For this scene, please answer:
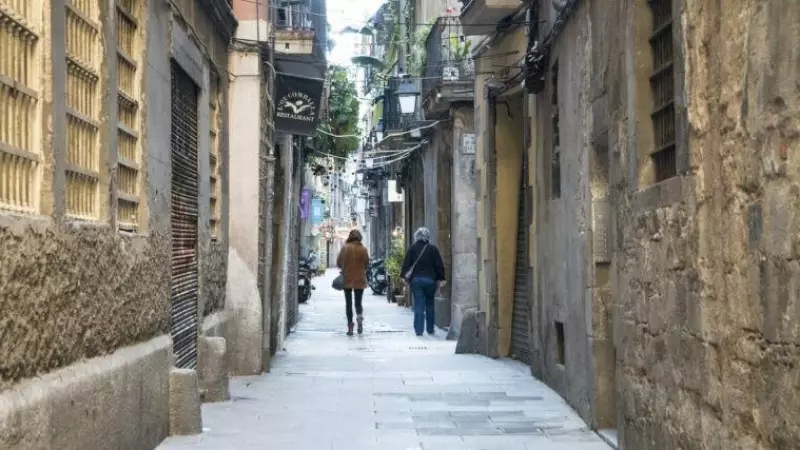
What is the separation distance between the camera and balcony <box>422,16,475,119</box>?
19.9 m

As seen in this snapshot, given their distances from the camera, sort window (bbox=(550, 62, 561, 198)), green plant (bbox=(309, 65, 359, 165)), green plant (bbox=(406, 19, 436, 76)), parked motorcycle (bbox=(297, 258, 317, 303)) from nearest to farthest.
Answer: window (bbox=(550, 62, 561, 198))
green plant (bbox=(406, 19, 436, 76))
green plant (bbox=(309, 65, 359, 165))
parked motorcycle (bbox=(297, 258, 317, 303))

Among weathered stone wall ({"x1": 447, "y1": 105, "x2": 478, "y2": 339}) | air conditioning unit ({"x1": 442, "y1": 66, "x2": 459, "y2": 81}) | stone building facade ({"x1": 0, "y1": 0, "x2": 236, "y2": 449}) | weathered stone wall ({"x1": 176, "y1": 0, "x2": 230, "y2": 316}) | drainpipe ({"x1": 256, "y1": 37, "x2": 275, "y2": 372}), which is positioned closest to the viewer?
stone building facade ({"x1": 0, "y1": 0, "x2": 236, "y2": 449})

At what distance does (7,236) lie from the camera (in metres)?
4.58

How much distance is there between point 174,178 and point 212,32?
2733 millimetres

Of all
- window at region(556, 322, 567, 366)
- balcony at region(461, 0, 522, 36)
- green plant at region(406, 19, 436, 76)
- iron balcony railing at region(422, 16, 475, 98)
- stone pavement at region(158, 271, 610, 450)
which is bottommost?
stone pavement at region(158, 271, 610, 450)

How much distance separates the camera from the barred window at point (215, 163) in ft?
39.4

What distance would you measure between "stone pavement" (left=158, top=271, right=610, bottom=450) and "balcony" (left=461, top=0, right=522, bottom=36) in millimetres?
4647

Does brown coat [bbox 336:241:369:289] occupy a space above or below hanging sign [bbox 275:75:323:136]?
below

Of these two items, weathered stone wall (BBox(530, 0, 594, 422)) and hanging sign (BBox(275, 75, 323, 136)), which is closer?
weathered stone wall (BBox(530, 0, 594, 422))

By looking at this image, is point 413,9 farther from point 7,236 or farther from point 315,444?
point 7,236

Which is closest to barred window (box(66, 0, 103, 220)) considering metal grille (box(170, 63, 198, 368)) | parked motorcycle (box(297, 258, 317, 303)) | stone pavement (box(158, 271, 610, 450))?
stone pavement (box(158, 271, 610, 450))

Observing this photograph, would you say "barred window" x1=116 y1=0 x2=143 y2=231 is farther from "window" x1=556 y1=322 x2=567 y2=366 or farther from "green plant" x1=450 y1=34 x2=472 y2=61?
"green plant" x1=450 y1=34 x2=472 y2=61

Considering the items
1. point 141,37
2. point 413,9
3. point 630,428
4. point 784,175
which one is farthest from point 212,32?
point 413,9

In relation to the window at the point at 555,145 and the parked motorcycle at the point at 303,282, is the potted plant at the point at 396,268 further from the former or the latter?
the window at the point at 555,145
